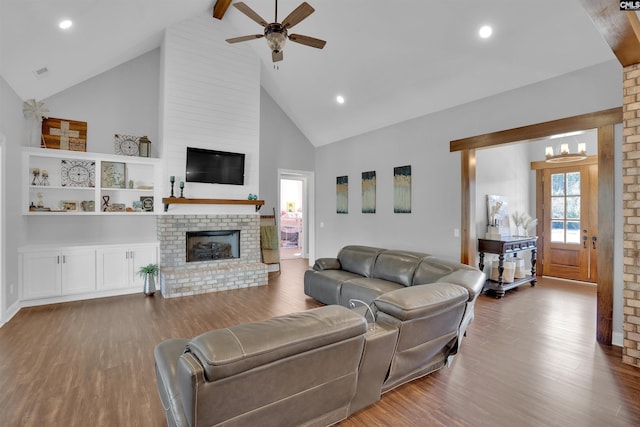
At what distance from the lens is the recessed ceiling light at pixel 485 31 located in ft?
12.1

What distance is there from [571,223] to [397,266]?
452cm

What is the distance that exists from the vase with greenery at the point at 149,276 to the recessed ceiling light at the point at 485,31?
578cm

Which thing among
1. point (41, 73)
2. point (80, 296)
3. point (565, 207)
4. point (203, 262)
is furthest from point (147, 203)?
point (565, 207)

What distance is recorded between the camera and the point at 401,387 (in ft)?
8.03

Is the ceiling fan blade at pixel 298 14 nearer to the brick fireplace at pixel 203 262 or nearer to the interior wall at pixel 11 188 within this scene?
the interior wall at pixel 11 188

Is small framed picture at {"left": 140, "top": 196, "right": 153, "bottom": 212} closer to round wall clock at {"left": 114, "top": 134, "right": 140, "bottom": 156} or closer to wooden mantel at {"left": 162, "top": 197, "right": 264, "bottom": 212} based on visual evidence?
wooden mantel at {"left": 162, "top": 197, "right": 264, "bottom": 212}

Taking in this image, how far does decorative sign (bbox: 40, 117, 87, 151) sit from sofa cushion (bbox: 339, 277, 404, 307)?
4850 mm

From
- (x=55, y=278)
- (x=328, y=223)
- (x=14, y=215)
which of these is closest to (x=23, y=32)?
(x=14, y=215)

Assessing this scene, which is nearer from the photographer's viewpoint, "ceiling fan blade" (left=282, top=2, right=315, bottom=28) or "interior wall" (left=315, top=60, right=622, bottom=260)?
"ceiling fan blade" (left=282, top=2, right=315, bottom=28)

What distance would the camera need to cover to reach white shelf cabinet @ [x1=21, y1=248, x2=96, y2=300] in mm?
4277

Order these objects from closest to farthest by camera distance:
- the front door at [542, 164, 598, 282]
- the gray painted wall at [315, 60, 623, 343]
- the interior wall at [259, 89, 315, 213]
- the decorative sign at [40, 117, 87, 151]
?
1. the gray painted wall at [315, 60, 623, 343]
2. the decorative sign at [40, 117, 87, 151]
3. the front door at [542, 164, 598, 282]
4. the interior wall at [259, 89, 315, 213]

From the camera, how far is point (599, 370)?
2729 mm

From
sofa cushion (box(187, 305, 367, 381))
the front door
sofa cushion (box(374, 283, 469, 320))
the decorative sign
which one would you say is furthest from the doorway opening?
sofa cushion (box(187, 305, 367, 381))

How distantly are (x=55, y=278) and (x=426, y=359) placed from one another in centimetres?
506
